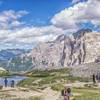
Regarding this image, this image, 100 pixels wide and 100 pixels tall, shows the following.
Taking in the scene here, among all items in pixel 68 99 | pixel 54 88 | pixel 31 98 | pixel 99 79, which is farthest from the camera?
pixel 99 79

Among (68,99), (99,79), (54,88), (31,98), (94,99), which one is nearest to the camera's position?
(68,99)

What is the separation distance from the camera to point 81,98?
44250mm

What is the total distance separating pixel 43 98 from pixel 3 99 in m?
9.91

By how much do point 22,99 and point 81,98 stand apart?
14259 millimetres

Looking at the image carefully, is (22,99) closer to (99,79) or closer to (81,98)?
(81,98)

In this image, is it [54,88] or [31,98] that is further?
[54,88]

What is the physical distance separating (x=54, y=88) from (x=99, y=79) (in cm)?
2886

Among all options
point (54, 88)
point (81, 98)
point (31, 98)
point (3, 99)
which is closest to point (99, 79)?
point (54, 88)

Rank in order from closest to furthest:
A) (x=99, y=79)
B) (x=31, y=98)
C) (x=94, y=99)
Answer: (x=94, y=99)
(x=31, y=98)
(x=99, y=79)

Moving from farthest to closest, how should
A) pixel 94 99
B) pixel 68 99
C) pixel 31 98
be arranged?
pixel 31 98
pixel 94 99
pixel 68 99

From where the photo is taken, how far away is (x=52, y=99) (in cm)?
4469

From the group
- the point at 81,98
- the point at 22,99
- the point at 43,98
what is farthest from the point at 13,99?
the point at 81,98

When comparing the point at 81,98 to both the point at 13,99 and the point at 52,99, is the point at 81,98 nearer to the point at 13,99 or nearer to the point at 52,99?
the point at 52,99

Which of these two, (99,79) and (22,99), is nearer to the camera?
(22,99)
